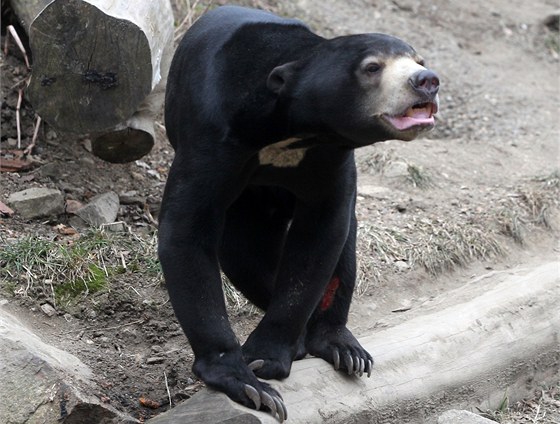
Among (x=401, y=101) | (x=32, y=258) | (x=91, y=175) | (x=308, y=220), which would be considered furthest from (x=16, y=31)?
(x=401, y=101)

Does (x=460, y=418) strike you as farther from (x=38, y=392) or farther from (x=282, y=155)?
(x=38, y=392)

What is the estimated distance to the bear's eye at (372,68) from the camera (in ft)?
14.3

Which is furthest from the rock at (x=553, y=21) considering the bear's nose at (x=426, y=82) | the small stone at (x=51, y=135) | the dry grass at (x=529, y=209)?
the bear's nose at (x=426, y=82)

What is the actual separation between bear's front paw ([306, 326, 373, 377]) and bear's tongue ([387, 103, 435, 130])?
1259mm

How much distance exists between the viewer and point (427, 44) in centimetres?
1179

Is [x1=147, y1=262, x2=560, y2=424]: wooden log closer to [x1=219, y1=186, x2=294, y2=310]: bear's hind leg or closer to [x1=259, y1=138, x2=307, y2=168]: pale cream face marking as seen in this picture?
[x1=219, y1=186, x2=294, y2=310]: bear's hind leg

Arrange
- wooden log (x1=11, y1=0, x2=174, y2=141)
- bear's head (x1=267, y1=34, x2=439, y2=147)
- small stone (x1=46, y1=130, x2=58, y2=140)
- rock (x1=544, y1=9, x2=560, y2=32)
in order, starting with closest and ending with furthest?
bear's head (x1=267, y1=34, x2=439, y2=147) < wooden log (x1=11, y1=0, x2=174, y2=141) < small stone (x1=46, y1=130, x2=58, y2=140) < rock (x1=544, y1=9, x2=560, y2=32)

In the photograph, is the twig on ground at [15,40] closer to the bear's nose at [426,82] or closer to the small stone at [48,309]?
the small stone at [48,309]

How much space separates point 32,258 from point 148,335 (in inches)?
29.9

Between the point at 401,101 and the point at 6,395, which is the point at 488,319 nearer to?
the point at 401,101

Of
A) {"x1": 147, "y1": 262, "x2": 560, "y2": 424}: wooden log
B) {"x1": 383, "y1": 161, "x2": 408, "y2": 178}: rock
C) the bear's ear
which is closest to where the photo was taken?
the bear's ear

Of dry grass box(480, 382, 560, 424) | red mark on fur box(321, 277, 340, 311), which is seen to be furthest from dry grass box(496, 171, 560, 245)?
red mark on fur box(321, 277, 340, 311)

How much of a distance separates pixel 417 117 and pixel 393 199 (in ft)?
12.7

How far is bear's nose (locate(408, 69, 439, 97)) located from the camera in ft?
13.6
